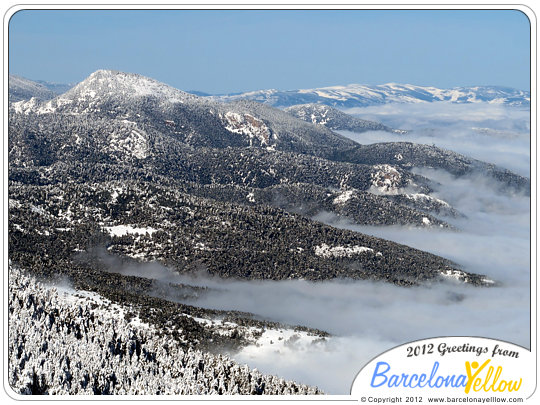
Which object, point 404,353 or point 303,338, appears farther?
point 303,338

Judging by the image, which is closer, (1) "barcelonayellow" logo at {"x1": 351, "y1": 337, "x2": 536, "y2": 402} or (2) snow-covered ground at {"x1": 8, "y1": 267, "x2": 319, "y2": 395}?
(1) "barcelonayellow" logo at {"x1": 351, "y1": 337, "x2": 536, "y2": 402}

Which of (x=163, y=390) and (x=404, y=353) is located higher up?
(x=404, y=353)

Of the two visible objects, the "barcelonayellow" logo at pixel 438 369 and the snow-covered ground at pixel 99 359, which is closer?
the "barcelonayellow" logo at pixel 438 369

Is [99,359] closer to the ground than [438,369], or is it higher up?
closer to the ground

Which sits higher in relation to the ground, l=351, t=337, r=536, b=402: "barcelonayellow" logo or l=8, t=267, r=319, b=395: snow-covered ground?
l=351, t=337, r=536, b=402: "barcelonayellow" logo

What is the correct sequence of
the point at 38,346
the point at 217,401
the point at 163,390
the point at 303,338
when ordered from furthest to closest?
the point at 303,338, the point at 38,346, the point at 163,390, the point at 217,401

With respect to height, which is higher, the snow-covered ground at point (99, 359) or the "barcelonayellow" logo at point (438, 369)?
the "barcelonayellow" logo at point (438, 369)

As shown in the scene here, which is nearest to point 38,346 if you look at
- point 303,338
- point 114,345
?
point 114,345

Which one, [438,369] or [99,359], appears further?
[99,359]
